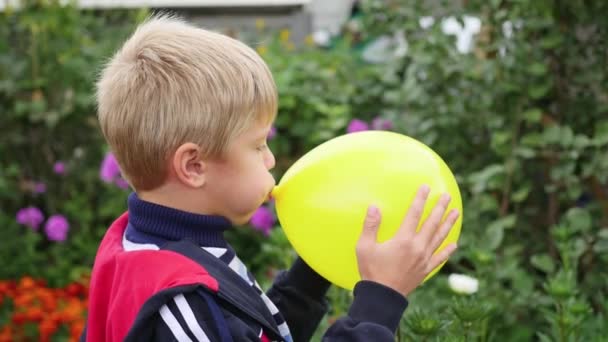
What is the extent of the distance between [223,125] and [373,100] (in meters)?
2.35

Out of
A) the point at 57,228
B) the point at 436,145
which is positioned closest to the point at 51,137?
the point at 57,228

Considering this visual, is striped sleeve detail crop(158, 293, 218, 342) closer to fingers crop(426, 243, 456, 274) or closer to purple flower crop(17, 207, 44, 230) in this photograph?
fingers crop(426, 243, 456, 274)

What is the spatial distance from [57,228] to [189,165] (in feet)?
8.77

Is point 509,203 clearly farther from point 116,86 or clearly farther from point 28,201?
point 28,201

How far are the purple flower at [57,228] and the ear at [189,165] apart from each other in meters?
2.66

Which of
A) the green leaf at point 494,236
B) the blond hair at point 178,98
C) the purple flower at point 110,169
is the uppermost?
the blond hair at point 178,98

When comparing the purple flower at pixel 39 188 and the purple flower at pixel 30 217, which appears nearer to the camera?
the purple flower at pixel 30 217

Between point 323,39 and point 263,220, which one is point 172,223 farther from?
point 323,39

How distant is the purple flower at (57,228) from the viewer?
394 cm

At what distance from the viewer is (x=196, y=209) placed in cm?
146

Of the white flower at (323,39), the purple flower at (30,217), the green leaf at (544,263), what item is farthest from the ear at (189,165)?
the white flower at (323,39)

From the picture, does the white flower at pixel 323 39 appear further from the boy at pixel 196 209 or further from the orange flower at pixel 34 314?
the boy at pixel 196 209

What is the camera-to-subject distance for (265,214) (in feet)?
11.2

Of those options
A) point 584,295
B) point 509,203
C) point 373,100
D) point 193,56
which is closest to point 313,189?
point 193,56
